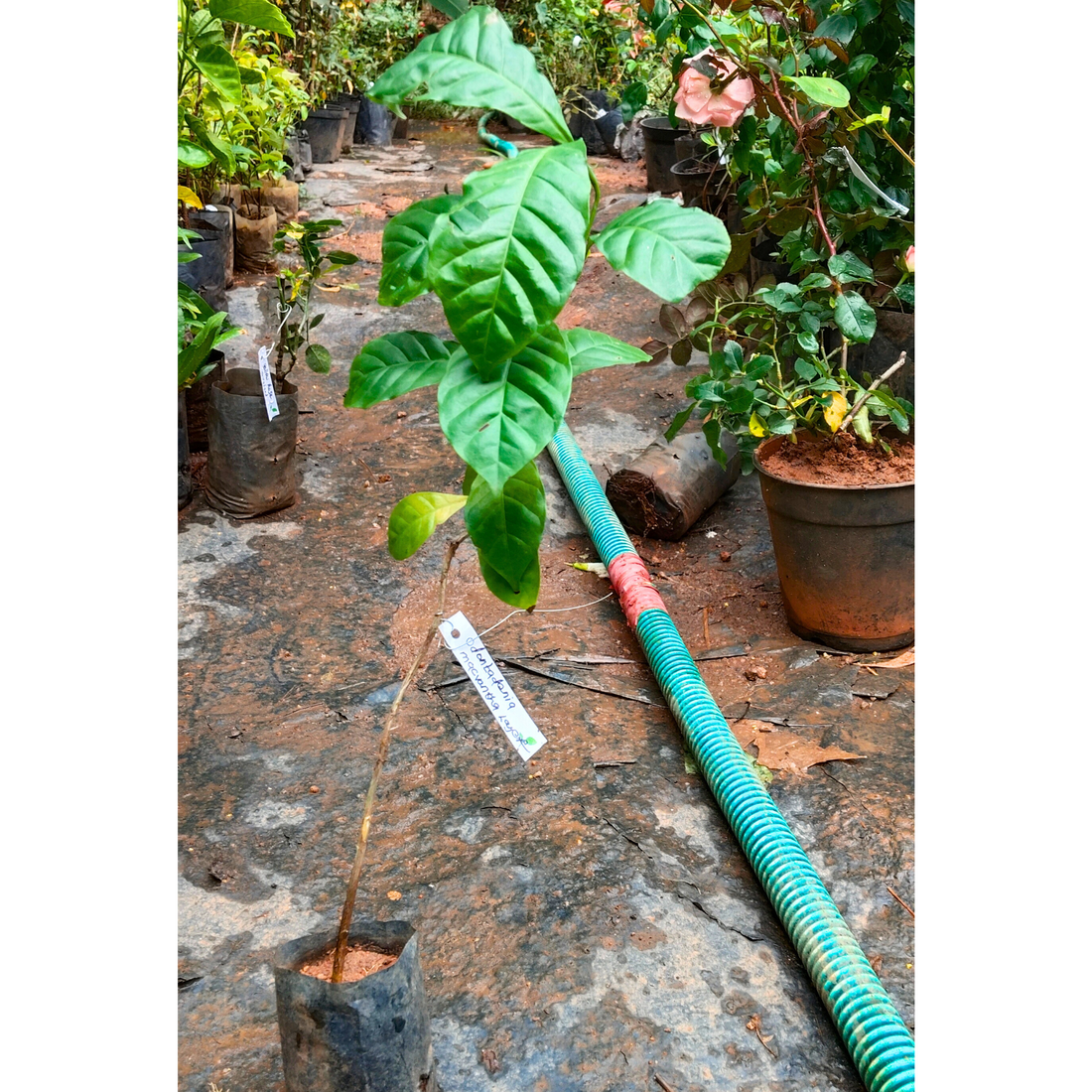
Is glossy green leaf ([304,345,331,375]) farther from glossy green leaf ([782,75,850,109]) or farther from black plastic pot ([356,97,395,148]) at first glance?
black plastic pot ([356,97,395,148])

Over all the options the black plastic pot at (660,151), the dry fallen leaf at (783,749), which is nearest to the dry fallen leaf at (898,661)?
the dry fallen leaf at (783,749)

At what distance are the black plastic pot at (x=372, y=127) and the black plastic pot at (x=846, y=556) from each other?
6.02m

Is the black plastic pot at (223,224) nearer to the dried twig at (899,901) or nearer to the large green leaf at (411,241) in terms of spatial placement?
the large green leaf at (411,241)

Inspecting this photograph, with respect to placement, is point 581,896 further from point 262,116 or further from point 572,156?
point 262,116

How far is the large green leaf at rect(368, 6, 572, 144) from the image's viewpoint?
2.92 feet

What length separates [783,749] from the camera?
204 cm

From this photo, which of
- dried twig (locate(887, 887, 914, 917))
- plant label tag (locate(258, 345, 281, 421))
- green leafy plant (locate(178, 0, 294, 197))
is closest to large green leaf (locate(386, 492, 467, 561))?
dried twig (locate(887, 887, 914, 917))

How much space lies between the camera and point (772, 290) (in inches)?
90.7

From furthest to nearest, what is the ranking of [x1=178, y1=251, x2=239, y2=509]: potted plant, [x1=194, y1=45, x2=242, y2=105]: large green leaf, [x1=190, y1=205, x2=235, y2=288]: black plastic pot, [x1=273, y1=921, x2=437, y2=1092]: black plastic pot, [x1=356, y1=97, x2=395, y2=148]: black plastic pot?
[x1=356, y1=97, x2=395, y2=148]: black plastic pot, [x1=190, y1=205, x2=235, y2=288]: black plastic pot, [x1=178, y1=251, x2=239, y2=509]: potted plant, [x1=194, y1=45, x2=242, y2=105]: large green leaf, [x1=273, y1=921, x2=437, y2=1092]: black plastic pot

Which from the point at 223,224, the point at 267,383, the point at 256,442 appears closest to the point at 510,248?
the point at 267,383

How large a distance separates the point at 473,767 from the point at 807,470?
96cm

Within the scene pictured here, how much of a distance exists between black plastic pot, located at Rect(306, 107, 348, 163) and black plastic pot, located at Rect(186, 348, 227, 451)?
3.90m

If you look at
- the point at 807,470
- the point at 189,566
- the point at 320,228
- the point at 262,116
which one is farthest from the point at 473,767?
the point at 262,116

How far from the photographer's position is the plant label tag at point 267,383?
2.71 meters
